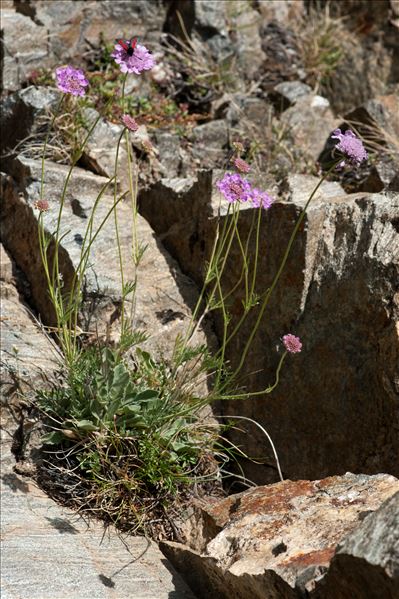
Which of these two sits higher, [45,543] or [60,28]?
[60,28]

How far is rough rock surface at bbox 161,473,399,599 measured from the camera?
3369 millimetres

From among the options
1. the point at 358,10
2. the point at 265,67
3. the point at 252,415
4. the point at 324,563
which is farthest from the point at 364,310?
the point at 358,10

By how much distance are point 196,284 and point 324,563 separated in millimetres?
2698

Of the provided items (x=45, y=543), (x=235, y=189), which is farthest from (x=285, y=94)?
(x=45, y=543)

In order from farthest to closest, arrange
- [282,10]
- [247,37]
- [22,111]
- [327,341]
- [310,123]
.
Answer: [282,10] → [247,37] → [310,123] → [22,111] → [327,341]

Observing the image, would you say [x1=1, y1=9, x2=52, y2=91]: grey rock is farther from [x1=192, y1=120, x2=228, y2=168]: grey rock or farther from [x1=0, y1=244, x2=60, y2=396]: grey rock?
[x1=0, y1=244, x2=60, y2=396]: grey rock

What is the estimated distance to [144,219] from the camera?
6.12 meters

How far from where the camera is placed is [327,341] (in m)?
4.82

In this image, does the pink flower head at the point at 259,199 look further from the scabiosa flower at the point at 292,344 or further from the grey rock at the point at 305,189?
the grey rock at the point at 305,189

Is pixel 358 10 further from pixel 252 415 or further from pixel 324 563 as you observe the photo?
pixel 324 563

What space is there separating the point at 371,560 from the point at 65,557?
5.63 feet

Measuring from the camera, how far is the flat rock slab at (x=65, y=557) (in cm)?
386

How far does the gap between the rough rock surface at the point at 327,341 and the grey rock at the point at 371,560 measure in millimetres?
1574

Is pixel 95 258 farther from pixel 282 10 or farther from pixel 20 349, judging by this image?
pixel 282 10
